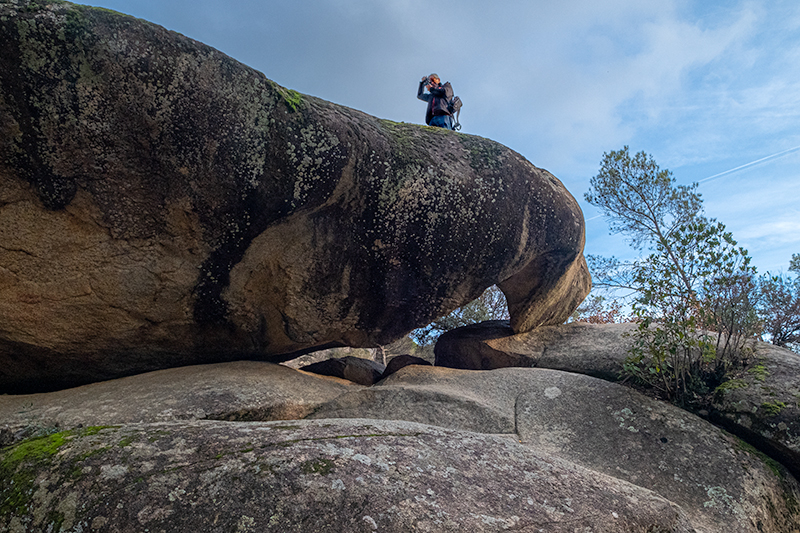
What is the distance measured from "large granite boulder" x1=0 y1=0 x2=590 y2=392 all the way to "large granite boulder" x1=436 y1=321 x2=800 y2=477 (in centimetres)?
246

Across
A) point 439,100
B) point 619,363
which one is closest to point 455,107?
point 439,100

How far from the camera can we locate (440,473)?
3904 millimetres

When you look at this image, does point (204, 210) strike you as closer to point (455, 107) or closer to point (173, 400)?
point (173, 400)

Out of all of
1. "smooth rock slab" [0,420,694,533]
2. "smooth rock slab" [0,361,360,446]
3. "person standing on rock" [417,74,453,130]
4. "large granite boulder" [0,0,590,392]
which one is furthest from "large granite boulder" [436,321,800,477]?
"person standing on rock" [417,74,453,130]

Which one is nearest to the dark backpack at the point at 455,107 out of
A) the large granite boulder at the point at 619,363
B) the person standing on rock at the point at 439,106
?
the person standing on rock at the point at 439,106

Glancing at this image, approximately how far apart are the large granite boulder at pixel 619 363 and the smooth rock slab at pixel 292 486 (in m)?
3.19

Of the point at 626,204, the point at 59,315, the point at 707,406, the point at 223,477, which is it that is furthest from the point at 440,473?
the point at 626,204

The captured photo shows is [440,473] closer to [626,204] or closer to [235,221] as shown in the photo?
[235,221]

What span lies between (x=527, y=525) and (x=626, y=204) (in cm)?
1579

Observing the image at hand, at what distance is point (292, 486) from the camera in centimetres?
342

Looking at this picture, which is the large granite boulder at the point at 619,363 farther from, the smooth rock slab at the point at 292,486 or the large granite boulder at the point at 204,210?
the smooth rock slab at the point at 292,486

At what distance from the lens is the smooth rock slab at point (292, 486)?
10.4 ft

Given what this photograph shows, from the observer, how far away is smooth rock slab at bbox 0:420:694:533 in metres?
3.16

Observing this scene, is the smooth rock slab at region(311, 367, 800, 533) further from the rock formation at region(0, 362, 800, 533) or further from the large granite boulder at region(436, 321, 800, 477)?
the large granite boulder at region(436, 321, 800, 477)
